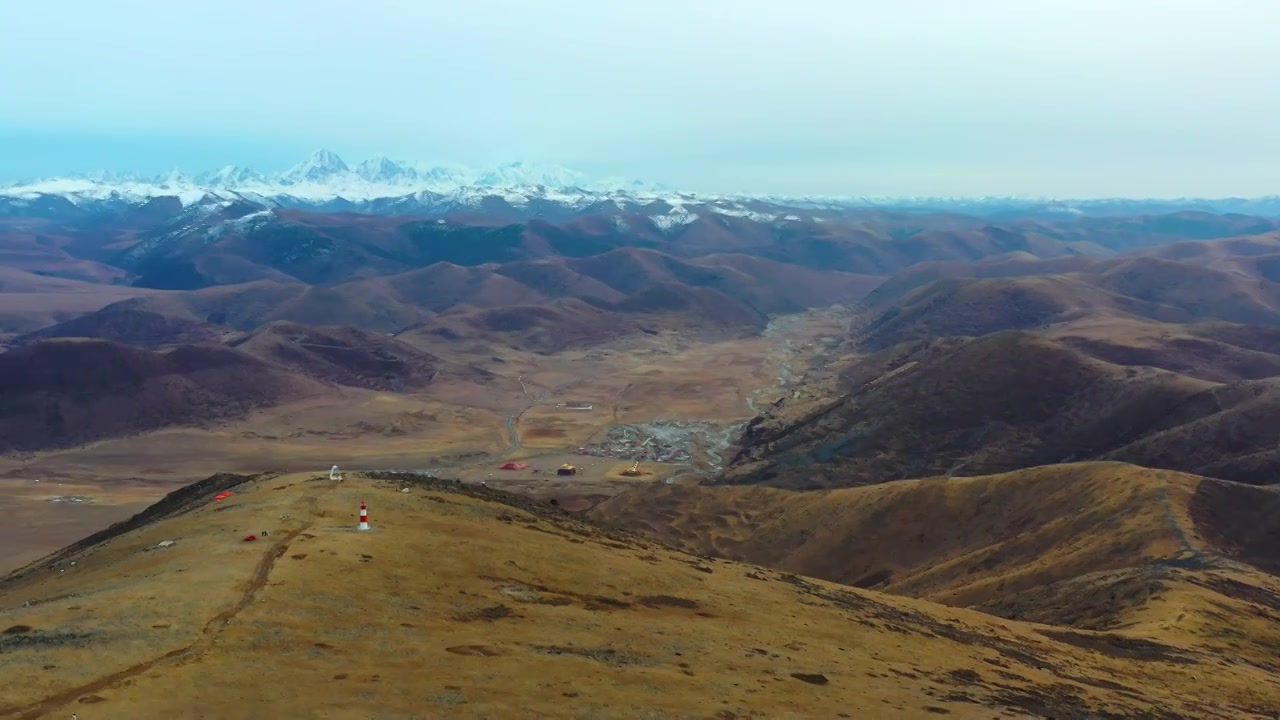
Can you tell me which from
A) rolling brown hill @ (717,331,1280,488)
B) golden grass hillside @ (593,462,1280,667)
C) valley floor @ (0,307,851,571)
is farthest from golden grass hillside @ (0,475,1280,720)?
valley floor @ (0,307,851,571)

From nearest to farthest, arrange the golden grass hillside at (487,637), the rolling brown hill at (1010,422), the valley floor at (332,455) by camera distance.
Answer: the golden grass hillside at (487,637) < the rolling brown hill at (1010,422) < the valley floor at (332,455)

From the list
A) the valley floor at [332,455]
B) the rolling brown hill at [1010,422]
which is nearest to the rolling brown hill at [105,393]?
the valley floor at [332,455]

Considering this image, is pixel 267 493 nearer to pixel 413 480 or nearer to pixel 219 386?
pixel 413 480

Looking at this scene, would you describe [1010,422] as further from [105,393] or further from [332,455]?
[105,393]

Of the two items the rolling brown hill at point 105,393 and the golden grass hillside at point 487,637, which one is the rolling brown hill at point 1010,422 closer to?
the golden grass hillside at point 487,637

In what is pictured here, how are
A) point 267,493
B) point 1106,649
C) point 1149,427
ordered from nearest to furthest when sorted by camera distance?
point 1106,649 → point 267,493 → point 1149,427

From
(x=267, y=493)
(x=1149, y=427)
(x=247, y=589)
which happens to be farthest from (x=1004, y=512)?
(x=247, y=589)
